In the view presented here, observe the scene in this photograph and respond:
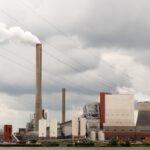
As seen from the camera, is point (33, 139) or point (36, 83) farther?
point (33, 139)

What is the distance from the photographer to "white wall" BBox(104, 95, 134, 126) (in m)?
158

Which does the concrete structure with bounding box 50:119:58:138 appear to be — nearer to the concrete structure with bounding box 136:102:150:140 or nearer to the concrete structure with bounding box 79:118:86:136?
the concrete structure with bounding box 79:118:86:136

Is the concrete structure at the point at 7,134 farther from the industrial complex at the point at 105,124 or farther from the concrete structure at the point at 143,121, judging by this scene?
the concrete structure at the point at 143,121

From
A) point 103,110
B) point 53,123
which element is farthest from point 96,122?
point 53,123

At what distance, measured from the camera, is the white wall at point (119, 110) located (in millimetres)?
158500

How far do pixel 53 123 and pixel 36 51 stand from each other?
111ft

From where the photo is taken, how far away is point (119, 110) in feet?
522

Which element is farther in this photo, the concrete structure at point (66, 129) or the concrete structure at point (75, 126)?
the concrete structure at point (66, 129)

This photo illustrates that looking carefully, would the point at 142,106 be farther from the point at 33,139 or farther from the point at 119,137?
the point at 33,139

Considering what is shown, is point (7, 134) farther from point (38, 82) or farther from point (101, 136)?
point (101, 136)

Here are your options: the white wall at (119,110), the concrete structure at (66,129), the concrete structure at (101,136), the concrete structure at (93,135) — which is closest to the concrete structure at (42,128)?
the concrete structure at (66,129)

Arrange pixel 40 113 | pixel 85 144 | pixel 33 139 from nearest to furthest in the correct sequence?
pixel 85 144
pixel 40 113
pixel 33 139

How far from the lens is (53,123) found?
152 m

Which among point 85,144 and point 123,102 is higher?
point 123,102
